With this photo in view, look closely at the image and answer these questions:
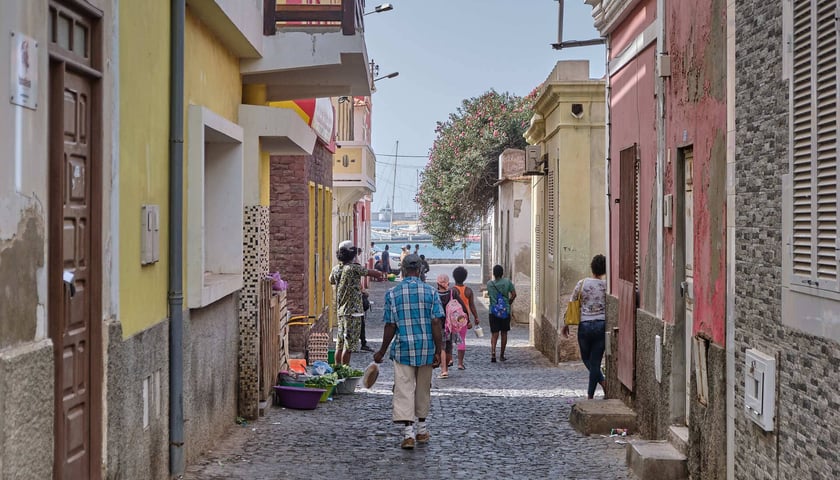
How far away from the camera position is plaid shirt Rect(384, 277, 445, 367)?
11.0 meters

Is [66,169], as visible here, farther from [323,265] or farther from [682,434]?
[323,265]

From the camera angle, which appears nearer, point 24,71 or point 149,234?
Answer: point 24,71

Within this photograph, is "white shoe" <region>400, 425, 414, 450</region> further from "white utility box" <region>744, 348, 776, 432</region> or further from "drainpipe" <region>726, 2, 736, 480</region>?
"white utility box" <region>744, 348, 776, 432</region>

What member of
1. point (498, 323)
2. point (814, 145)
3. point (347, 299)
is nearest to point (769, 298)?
point (814, 145)

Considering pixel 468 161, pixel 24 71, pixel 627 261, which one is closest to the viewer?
pixel 24 71

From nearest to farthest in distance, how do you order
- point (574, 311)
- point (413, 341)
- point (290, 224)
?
1. point (413, 341)
2. point (574, 311)
3. point (290, 224)

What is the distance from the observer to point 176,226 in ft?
28.6

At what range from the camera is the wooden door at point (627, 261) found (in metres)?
11.8

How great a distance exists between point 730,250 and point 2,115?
475 centimetres

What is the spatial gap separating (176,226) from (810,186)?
4.68 meters

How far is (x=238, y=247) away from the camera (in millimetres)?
11539

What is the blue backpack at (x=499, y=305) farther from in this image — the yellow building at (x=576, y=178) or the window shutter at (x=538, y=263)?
the window shutter at (x=538, y=263)

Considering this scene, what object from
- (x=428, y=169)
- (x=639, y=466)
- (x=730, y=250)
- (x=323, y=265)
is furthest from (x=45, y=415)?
(x=428, y=169)

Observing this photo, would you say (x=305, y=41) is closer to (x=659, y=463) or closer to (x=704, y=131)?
(x=704, y=131)
